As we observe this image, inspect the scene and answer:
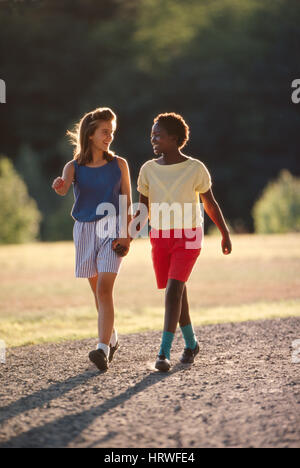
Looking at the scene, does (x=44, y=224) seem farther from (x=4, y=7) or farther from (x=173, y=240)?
(x=173, y=240)

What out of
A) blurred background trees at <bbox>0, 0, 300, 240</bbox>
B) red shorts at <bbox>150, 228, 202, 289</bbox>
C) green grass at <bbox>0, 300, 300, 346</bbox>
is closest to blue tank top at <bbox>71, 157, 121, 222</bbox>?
red shorts at <bbox>150, 228, 202, 289</bbox>

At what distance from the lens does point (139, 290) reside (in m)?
12.4

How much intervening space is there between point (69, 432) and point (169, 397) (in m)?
0.82

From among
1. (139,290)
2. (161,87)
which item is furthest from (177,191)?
(161,87)

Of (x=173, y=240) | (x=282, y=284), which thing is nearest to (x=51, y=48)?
(x=282, y=284)

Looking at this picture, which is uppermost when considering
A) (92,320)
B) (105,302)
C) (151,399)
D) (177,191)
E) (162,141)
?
(162,141)

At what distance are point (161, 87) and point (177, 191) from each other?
43.2m

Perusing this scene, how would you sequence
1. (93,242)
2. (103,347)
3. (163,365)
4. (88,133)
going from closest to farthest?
1. (163,365)
2. (103,347)
3. (93,242)
4. (88,133)

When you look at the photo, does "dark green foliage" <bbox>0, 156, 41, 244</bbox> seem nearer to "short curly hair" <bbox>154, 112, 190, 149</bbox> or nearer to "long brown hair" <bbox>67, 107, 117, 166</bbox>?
"long brown hair" <bbox>67, 107, 117, 166</bbox>

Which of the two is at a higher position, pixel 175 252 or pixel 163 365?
pixel 175 252

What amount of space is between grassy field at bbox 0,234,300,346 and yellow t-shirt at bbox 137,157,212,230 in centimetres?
252

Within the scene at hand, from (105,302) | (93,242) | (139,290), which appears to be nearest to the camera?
(105,302)

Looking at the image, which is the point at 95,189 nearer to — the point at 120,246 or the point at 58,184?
the point at 58,184

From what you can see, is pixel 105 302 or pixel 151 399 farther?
pixel 105 302
